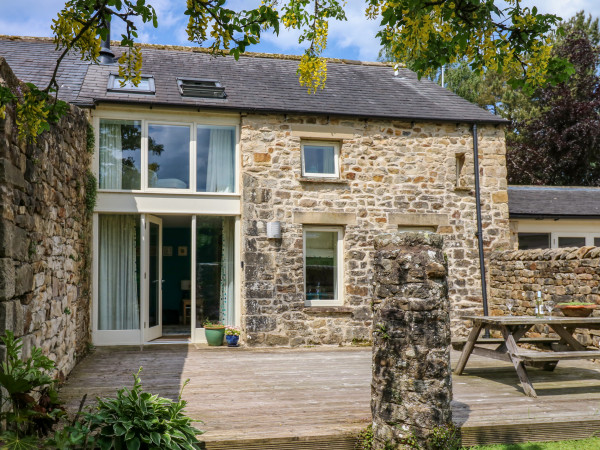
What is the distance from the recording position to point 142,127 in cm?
990

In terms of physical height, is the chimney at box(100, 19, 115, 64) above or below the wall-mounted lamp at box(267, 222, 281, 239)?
above

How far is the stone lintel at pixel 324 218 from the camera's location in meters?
10.1

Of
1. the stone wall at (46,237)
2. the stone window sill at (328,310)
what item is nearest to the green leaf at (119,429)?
the stone wall at (46,237)

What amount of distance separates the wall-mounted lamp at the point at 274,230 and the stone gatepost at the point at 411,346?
220 inches

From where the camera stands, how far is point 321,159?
10562 mm

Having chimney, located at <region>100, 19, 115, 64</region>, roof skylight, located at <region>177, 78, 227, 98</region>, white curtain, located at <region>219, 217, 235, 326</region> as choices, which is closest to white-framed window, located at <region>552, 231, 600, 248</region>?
white curtain, located at <region>219, 217, 235, 326</region>

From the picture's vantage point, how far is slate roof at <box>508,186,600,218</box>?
11648 millimetres

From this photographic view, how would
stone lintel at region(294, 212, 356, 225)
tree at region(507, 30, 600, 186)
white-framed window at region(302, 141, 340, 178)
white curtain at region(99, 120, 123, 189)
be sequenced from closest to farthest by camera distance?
white curtain at region(99, 120, 123, 189) → stone lintel at region(294, 212, 356, 225) → white-framed window at region(302, 141, 340, 178) → tree at region(507, 30, 600, 186)

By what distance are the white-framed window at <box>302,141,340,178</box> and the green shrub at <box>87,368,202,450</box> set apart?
6.72m

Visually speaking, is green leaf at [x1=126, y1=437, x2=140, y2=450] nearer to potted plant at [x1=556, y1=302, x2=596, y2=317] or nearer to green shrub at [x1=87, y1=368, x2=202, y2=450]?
green shrub at [x1=87, y1=368, x2=202, y2=450]

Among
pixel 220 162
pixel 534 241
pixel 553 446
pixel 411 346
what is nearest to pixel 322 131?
pixel 220 162

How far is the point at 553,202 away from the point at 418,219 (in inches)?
148

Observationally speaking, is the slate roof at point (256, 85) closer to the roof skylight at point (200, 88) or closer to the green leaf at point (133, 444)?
the roof skylight at point (200, 88)

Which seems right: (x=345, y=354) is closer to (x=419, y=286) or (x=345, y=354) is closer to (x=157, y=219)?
(x=157, y=219)
